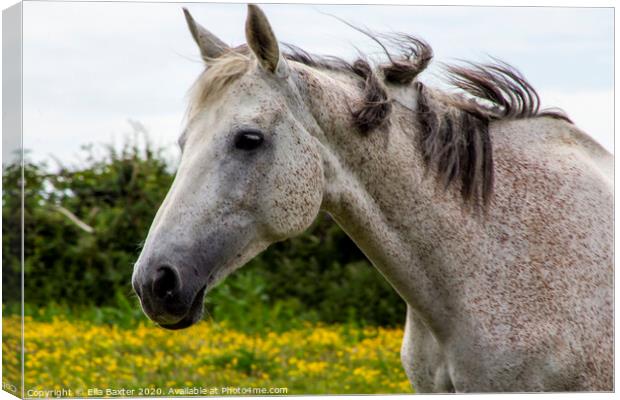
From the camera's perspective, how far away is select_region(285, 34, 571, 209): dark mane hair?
308 cm

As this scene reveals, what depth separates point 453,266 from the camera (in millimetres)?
3049

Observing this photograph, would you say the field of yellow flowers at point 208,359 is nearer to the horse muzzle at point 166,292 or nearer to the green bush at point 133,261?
the green bush at point 133,261

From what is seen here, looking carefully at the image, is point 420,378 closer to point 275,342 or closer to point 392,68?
point 392,68

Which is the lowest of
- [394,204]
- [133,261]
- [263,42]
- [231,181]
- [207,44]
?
[133,261]

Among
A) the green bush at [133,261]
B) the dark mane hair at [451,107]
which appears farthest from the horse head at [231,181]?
the green bush at [133,261]

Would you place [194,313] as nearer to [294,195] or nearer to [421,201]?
[294,195]

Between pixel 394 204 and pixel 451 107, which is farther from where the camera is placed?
pixel 451 107

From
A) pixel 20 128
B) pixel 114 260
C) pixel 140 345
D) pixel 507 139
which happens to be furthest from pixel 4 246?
pixel 114 260

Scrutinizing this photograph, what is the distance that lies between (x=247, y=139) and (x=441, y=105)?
811 mm

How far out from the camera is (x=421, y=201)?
9.98 feet

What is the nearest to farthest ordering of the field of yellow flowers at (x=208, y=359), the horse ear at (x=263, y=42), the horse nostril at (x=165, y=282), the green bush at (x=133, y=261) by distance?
1. the horse nostril at (x=165, y=282)
2. the horse ear at (x=263, y=42)
3. the field of yellow flowers at (x=208, y=359)
4. the green bush at (x=133, y=261)

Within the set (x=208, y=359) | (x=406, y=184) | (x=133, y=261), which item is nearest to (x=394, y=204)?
(x=406, y=184)

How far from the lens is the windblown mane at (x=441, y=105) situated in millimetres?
3000

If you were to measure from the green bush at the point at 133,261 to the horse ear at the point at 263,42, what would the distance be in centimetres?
456
